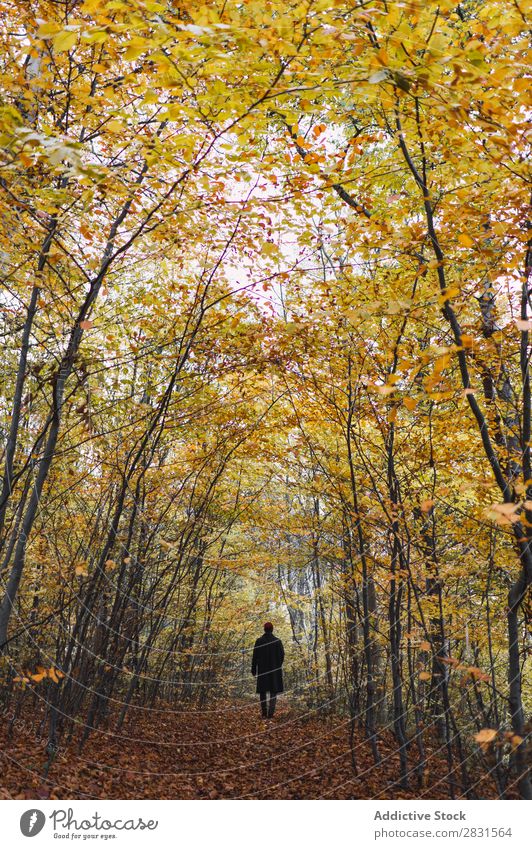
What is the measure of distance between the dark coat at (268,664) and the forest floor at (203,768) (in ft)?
2.32

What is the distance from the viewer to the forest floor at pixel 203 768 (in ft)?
15.2

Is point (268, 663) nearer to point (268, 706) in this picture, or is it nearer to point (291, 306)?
point (268, 706)

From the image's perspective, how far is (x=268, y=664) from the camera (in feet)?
25.8

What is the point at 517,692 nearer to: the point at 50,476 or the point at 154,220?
the point at 154,220

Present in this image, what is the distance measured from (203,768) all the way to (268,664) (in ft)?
6.77

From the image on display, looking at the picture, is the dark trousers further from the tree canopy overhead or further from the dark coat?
the tree canopy overhead

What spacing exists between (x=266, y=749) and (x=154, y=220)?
265 inches

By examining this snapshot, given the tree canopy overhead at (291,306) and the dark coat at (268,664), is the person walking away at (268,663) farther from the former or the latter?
the tree canopy overhead at (291,306)

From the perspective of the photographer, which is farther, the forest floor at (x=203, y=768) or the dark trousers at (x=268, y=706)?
the dark trousers at (x=268, y=706)

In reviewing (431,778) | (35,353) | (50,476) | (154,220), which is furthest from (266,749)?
(154,220)
